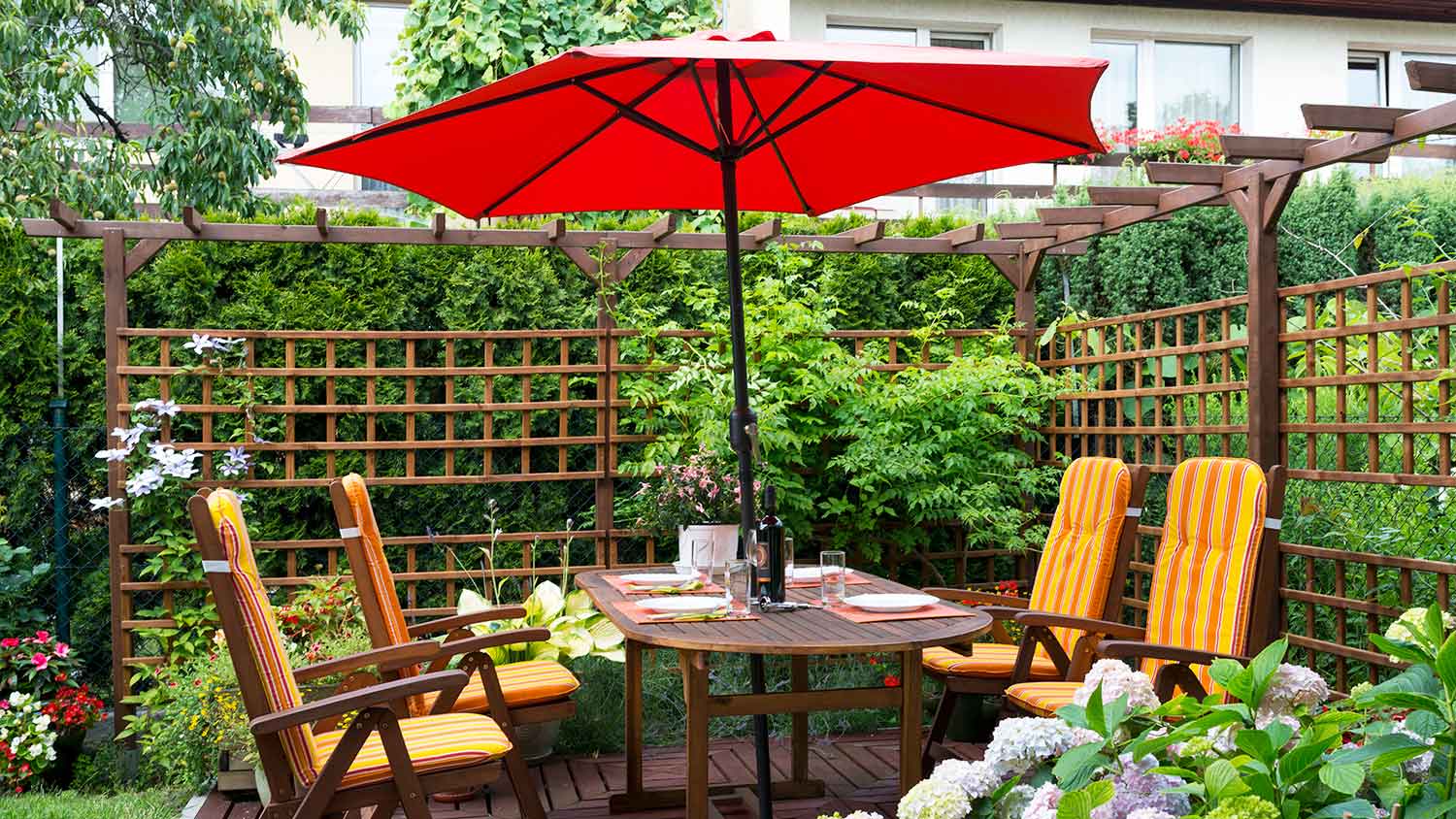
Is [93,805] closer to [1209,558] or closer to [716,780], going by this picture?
[716,780]

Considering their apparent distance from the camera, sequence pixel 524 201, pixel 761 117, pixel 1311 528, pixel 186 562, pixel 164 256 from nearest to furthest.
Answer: pixel 761 117 → pixel 524 201 → pixel 1311 528 → pixel 186 562 → pixel 164 256

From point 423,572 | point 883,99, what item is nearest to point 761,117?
point 883,99

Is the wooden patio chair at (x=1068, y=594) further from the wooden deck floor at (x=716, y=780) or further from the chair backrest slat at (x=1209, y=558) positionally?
the wooden deck floor at (x=716, y=780)

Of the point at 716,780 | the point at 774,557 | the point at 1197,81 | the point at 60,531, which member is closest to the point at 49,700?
the point at 60,531

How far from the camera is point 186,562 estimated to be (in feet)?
16.7

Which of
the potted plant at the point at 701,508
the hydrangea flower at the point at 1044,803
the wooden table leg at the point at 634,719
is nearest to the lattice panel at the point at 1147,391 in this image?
the potted plant at the point at 701,508

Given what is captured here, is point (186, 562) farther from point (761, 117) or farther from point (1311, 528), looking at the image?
point (1311, 528)

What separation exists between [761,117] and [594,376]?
8.03 ft

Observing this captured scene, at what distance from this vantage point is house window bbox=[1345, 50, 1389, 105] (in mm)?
9617

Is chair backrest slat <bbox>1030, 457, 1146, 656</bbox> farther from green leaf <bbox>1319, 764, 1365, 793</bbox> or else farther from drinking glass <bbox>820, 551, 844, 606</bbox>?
green leaf <bbox>1319, 764, 1365, 793</bbox>

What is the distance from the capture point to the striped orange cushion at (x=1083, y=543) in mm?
4000

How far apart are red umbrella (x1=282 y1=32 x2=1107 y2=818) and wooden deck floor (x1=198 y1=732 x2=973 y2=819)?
866 millimetres

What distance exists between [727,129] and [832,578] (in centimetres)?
124

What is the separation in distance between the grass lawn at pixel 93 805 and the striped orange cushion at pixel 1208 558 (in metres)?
3.19
